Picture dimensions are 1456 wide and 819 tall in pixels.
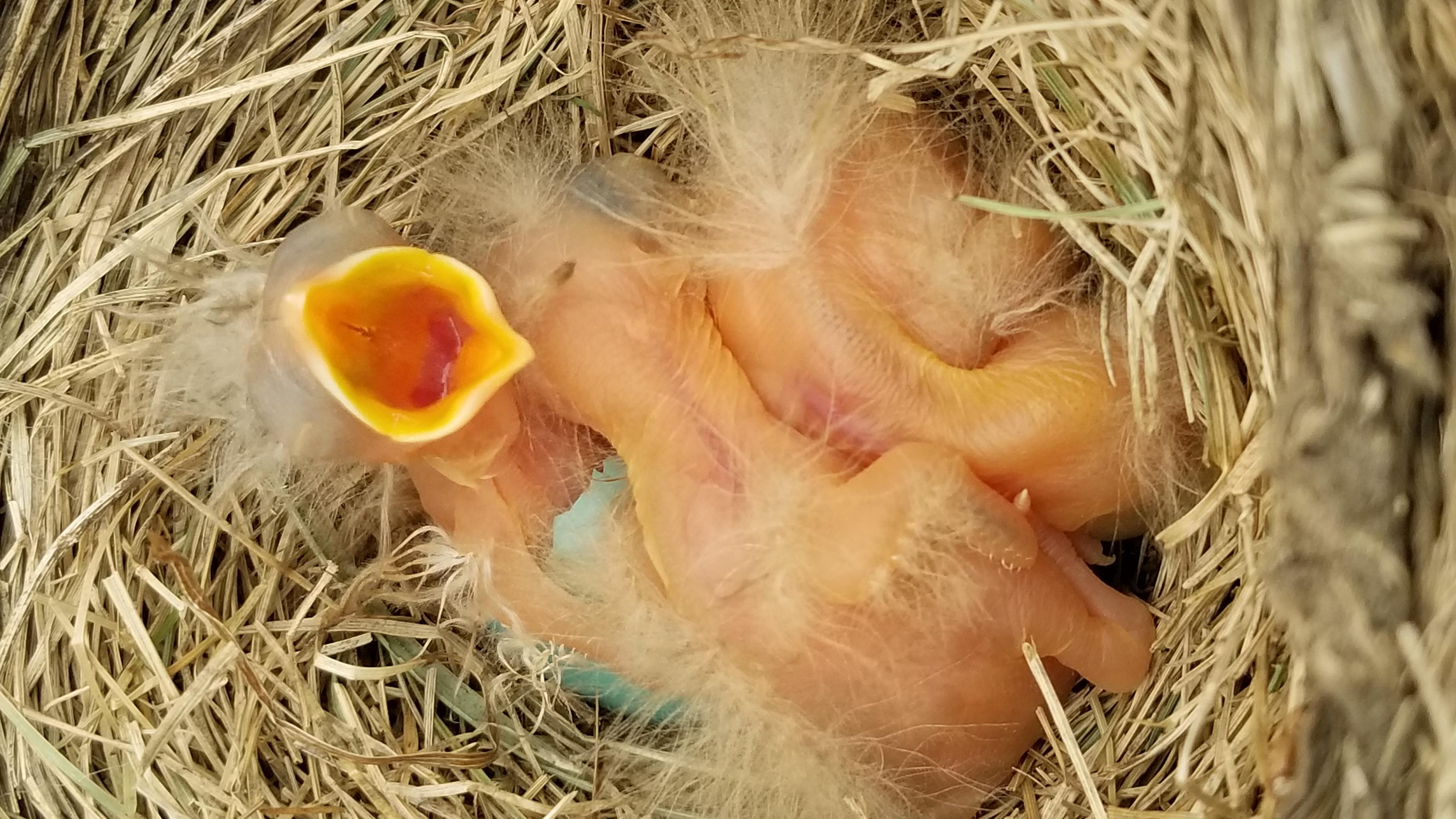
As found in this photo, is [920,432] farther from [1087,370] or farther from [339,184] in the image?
[339,184]

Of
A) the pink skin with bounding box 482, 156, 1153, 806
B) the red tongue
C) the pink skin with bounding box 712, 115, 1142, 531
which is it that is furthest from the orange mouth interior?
the pink skin with bounding box 712, 115, 1142, 531

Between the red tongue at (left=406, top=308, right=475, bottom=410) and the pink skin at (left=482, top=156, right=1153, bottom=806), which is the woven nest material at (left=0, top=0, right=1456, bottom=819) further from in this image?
the red tongue at (left=406, top=308, right=475, bottom=410)

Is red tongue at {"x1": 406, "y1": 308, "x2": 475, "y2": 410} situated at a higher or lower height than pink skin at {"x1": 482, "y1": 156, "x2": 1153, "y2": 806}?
higher

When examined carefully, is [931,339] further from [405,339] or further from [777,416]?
[405,339]

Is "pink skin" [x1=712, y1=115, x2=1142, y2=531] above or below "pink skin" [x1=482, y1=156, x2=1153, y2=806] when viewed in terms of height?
above

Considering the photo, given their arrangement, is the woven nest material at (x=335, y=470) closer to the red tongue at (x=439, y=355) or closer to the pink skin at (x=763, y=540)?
the pink skin at (x=763, y=540)

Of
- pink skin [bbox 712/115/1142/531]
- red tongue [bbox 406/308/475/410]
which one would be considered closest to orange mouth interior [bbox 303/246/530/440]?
red tongue [bbox 406/308/475/410]

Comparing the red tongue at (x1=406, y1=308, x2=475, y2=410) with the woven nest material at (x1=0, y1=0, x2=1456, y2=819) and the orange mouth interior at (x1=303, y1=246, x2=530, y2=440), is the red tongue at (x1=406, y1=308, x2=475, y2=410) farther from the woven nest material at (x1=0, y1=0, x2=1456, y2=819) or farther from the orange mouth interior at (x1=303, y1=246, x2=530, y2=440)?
the woven nest material at (x1=0, y1=0, x2=1456, y2=819)

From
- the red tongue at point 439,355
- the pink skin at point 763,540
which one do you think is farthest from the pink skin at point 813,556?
the red tongue at point 439,355
